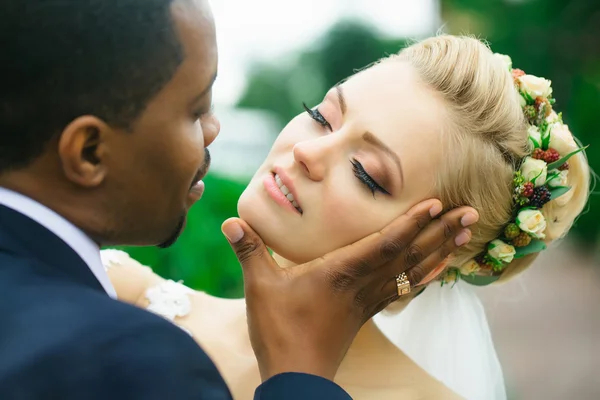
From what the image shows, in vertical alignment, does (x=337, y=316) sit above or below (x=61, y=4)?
below

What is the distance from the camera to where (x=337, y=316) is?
169cm

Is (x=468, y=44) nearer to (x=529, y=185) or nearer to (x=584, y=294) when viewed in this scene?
(x=529, y=185)

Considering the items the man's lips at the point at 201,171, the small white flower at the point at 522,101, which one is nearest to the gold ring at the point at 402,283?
the man's lips at the point at 201,171

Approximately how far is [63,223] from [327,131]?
0.90m

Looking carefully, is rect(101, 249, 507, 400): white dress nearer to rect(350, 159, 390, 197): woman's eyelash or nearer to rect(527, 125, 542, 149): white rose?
rect(527, 125, 542, 149): white rose

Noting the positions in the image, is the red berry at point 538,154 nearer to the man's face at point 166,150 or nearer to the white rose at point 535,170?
the white rose at point 535,170

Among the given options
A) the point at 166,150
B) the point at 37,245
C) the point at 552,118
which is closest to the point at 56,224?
the point at 37,245

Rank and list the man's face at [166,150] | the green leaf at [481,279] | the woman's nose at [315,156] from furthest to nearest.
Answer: the green leaf at [481,279], the woman's nose at [315,156], the man's face at [166,150]

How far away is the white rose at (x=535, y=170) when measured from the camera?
2.04m

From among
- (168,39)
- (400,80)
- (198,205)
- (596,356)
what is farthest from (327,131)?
(596,356)

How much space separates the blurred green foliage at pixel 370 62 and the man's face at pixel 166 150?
125 centimetres

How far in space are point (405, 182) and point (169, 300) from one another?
101 centimetres

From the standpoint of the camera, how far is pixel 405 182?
5.97ft

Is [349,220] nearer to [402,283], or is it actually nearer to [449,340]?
[402,283]
